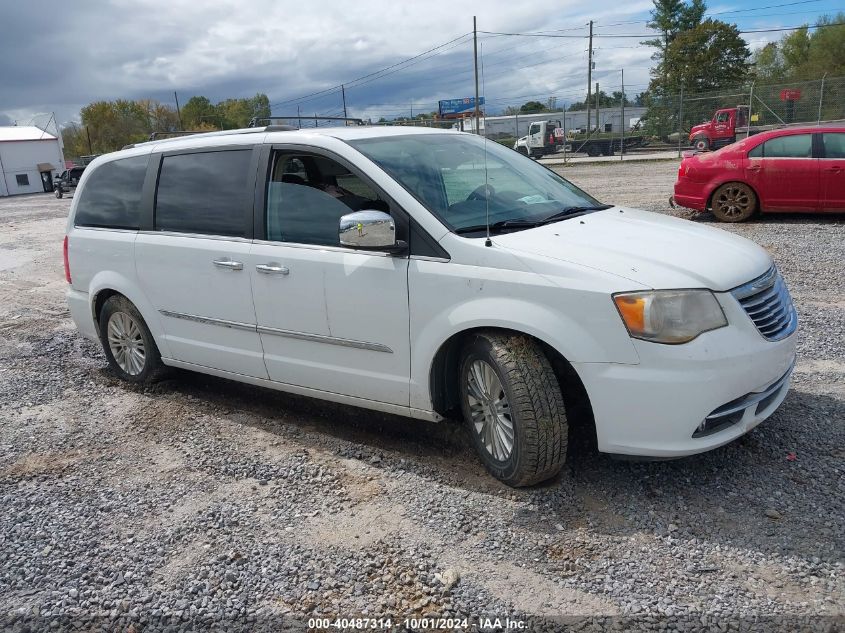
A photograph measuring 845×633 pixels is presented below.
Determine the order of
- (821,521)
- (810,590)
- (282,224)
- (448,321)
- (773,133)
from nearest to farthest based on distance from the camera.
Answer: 1. (810,590)
2. (821,521)
3. (448,321)
4. (282,224)
5. (773,133)

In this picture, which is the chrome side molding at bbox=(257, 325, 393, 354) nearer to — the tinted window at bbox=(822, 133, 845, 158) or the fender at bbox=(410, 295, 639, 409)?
the fender at bbox=(410, 295, 639, 409)

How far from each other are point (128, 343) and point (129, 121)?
70247 millimetres

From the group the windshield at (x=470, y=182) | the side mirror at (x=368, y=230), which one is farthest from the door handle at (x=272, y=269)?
the windshield at (x=470, y=182)

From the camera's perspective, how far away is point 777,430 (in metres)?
4.09

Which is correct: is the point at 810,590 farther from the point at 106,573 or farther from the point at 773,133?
the point at 773,133

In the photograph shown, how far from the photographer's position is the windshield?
389 centimetres

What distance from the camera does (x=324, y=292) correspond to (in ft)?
13.3

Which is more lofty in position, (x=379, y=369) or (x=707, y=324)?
(x=707, y=324)

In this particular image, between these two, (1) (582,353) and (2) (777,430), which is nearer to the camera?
(1) (582,353)

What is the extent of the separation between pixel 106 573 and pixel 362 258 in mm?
1955

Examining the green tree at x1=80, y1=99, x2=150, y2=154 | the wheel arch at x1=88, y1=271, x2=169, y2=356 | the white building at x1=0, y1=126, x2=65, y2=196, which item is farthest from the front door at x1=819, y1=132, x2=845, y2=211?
the green tree at x1=80, y1=99, x2=150, y2=154

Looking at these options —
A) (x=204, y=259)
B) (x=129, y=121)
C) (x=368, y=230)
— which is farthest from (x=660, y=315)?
(x=129, y=121)

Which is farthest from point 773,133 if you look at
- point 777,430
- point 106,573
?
point 106,573

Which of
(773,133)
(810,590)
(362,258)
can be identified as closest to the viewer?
(810,590)
